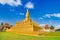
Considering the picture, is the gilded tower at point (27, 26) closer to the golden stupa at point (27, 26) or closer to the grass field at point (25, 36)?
the golden stupa at point (27, 26)

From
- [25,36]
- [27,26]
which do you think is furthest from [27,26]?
[25,36]

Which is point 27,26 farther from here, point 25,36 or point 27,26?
point 25,36

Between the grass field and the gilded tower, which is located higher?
the gilded tower

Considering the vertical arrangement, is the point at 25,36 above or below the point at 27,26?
below

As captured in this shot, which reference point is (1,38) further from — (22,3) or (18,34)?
(22,3)

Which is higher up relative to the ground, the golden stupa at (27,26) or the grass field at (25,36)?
the golden stupa at (27,26)

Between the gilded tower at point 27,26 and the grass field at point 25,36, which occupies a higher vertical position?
the gilded tower at point 27,26

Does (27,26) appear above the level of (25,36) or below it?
above

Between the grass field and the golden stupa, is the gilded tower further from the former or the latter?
the grass field

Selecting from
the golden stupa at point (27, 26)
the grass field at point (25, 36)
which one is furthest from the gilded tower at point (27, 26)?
the grass field at point (25, 36)

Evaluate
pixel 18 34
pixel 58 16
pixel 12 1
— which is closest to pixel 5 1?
pixel 12 1

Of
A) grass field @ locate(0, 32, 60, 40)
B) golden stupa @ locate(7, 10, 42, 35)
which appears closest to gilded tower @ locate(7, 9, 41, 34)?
golden stupa @ locate(7, 10, 42, 35)

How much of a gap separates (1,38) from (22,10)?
1096 mm

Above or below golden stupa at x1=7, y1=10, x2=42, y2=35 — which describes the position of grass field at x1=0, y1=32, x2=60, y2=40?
below
